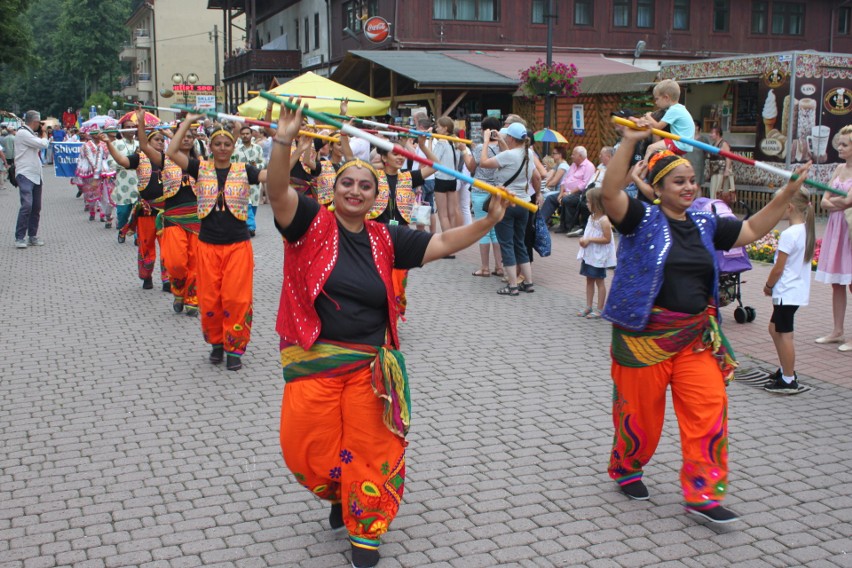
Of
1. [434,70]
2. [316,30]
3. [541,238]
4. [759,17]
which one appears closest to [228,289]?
[541,238]

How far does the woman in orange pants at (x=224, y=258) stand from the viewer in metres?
7.49

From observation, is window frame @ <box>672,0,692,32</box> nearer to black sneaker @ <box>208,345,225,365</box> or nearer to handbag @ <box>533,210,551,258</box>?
handbag @ <box>533,210,551,258</box>

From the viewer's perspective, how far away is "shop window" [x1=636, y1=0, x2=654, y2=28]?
3397 centimetres

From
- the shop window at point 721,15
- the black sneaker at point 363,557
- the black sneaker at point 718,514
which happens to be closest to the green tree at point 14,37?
the shop window at point 721,15

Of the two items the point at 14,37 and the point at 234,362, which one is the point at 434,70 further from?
the point at 14,37

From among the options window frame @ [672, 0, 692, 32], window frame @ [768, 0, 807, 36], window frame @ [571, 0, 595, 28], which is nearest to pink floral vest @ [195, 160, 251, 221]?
window frame @ [571, 0, 595, 28]

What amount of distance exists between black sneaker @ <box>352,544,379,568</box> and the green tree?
37.3m

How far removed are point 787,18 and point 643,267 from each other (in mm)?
35556

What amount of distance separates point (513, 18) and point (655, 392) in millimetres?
29376

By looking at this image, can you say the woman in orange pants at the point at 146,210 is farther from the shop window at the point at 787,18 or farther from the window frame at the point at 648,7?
the shop window at the point at 787,18

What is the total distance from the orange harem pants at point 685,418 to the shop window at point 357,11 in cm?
2996

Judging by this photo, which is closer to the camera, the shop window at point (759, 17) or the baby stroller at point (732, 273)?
the baby stroller at point (732, 273)

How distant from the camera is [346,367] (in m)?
4.13

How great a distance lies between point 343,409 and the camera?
4137 mm
